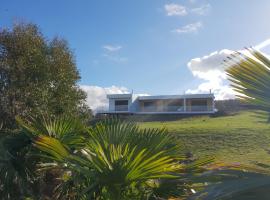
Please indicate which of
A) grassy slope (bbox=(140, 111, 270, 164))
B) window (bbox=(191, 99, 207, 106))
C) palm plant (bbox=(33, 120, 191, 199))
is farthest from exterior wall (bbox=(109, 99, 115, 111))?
palm plant (bbox=(33, 120, 191, 199))

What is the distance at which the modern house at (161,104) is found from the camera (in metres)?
53.4

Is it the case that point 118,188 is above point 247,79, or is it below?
below

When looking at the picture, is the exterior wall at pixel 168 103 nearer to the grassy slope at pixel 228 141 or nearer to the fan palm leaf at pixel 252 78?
the grassy slope at pixel 228 141

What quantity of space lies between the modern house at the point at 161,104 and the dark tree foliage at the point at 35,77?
35.6 metres

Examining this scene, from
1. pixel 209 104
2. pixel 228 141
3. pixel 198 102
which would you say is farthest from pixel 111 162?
pixel 198 102

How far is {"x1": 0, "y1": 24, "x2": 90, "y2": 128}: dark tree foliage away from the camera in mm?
14633

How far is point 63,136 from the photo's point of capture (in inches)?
257

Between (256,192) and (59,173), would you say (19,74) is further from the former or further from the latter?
(256,192)

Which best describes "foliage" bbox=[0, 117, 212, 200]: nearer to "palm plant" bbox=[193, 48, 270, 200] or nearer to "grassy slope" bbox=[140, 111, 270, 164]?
"palm plant" bbox=[193, 48, 270, 200]

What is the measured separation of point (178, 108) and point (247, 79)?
5146 centimetres

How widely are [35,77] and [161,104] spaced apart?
41.1 meters

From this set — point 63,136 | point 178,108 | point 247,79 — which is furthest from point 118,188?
point 178,108

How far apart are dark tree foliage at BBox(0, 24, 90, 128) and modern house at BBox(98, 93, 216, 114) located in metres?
35.6

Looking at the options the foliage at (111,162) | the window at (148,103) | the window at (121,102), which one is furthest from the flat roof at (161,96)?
the foliage at (111,162)
